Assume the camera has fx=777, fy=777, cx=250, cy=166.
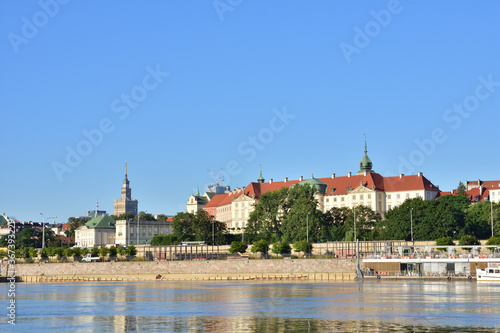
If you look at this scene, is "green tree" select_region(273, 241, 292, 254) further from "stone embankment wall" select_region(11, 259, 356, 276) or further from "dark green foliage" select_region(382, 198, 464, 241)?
"dark green foliage" select_region(382, 198, 464, 241)

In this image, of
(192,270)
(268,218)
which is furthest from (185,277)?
(268,218)

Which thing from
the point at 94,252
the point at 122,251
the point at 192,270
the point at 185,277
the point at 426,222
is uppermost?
the point at 426,222

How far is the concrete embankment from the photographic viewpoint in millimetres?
108625

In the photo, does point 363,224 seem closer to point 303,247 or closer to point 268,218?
point 268,218

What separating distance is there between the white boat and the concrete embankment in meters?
19.4

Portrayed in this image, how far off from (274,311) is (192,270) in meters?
67.3

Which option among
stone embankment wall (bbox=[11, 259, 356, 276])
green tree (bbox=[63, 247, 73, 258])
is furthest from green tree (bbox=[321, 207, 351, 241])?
green tree (bbox=[63, 247, 73, 258])

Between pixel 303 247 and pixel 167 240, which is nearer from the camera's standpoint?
pixel 303 247

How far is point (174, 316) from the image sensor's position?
52.8m

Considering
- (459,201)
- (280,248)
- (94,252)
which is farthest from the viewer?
(459,201)

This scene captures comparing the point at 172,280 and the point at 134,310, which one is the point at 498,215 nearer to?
the point at 172,280

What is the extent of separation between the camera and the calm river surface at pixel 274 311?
45.3 m

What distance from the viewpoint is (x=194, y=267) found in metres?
122

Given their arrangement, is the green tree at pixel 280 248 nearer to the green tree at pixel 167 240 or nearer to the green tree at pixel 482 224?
the green tree at pixel 482 224
